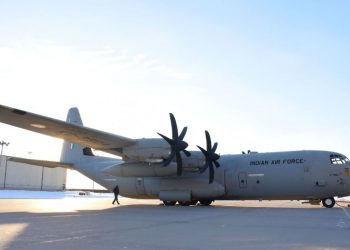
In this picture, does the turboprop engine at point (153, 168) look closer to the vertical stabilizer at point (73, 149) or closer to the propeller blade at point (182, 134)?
the propeller blade at point (182, 134)

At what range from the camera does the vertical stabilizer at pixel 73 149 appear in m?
29.4

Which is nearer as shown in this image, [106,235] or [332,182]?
[106,235]

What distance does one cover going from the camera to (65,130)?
20344mm

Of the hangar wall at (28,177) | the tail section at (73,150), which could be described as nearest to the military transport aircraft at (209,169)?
the tail section at (73,150)

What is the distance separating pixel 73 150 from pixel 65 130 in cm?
965

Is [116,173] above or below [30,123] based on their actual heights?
below

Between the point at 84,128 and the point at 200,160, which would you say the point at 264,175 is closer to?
the point at 200,160

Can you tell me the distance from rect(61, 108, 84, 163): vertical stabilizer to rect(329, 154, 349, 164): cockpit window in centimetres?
1721

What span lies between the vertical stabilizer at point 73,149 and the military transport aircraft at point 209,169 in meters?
4.55

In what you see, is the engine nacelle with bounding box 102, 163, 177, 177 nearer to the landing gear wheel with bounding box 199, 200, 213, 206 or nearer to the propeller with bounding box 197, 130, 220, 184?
the propeller with bounding box 197, 130, 220, 184

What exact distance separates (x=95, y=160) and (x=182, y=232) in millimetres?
20683

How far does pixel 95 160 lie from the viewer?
28734mm

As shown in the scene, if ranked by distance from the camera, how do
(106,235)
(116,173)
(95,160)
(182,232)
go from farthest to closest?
(95,160) < (116,173) < (182,232) < (106,235)

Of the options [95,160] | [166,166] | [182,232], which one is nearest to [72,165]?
[95,160]
